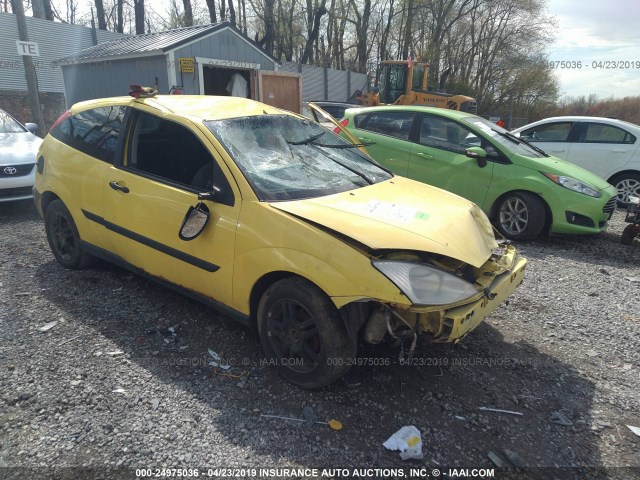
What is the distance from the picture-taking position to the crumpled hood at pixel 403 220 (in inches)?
99.0

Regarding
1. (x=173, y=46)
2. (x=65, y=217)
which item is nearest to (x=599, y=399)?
(x=65, y=217)

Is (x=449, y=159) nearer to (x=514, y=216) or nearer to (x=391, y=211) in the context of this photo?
(x=514, y=216)

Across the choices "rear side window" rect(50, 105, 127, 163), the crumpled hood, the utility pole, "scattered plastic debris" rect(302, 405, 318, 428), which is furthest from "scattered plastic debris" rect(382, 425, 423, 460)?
the utility pole

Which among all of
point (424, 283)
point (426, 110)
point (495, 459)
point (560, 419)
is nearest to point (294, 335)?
point (424, 283)

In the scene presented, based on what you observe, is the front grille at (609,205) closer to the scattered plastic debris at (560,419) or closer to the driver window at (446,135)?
the driver window at (446,135)

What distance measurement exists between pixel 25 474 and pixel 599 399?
3.30 metres

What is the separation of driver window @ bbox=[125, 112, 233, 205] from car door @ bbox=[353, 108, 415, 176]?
142 inches

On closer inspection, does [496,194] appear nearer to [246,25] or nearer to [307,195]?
[307,195]

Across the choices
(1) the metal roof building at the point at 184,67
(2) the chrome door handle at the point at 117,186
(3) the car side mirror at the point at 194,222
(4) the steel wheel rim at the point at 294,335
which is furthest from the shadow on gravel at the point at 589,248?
(1) the metal roof building at the point at 184,67

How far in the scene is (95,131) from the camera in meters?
3.96

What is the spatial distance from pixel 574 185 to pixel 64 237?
5995mm

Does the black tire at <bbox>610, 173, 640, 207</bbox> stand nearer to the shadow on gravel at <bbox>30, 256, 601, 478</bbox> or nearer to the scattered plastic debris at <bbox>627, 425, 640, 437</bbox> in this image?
the shadow on gravel at <bbox>30, 256, 601, 478</bbox>

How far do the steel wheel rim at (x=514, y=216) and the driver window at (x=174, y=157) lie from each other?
14.7ft

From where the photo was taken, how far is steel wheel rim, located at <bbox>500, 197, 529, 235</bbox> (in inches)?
236
